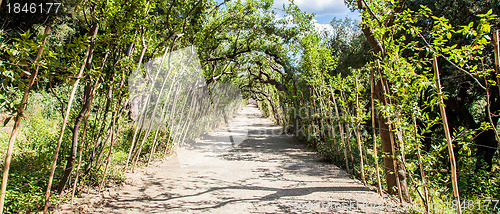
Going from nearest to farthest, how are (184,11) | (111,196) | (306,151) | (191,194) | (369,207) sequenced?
(369,207) < (111,196) < (191,194) < (184,11) < (306,151)

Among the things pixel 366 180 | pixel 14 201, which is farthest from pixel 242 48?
pixel 14 201

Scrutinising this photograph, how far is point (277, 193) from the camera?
3.60 metres

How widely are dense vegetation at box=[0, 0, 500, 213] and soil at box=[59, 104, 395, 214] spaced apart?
0.31 meters

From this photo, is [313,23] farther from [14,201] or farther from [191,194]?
[14,201]

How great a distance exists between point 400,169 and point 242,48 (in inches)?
218

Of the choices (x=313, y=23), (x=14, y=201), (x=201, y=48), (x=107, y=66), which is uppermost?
(x=313, y=23)

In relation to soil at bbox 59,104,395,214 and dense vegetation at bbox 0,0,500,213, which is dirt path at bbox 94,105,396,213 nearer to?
soil at bbox 59,104,395,214

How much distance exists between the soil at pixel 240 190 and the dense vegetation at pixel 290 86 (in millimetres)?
313

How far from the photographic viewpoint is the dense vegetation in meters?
2.01

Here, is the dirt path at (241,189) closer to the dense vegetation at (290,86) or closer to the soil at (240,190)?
the soil at (240,190)

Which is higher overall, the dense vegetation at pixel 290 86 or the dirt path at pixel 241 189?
the dense vegetation at pixel 290 86

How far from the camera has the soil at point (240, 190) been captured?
9.90ft

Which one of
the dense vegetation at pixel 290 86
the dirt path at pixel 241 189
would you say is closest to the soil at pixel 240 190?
the dirt path at pixel 241 189

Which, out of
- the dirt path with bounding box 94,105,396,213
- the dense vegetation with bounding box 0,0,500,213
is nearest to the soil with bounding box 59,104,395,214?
the dirt path with bounding box 94,105,396,213
